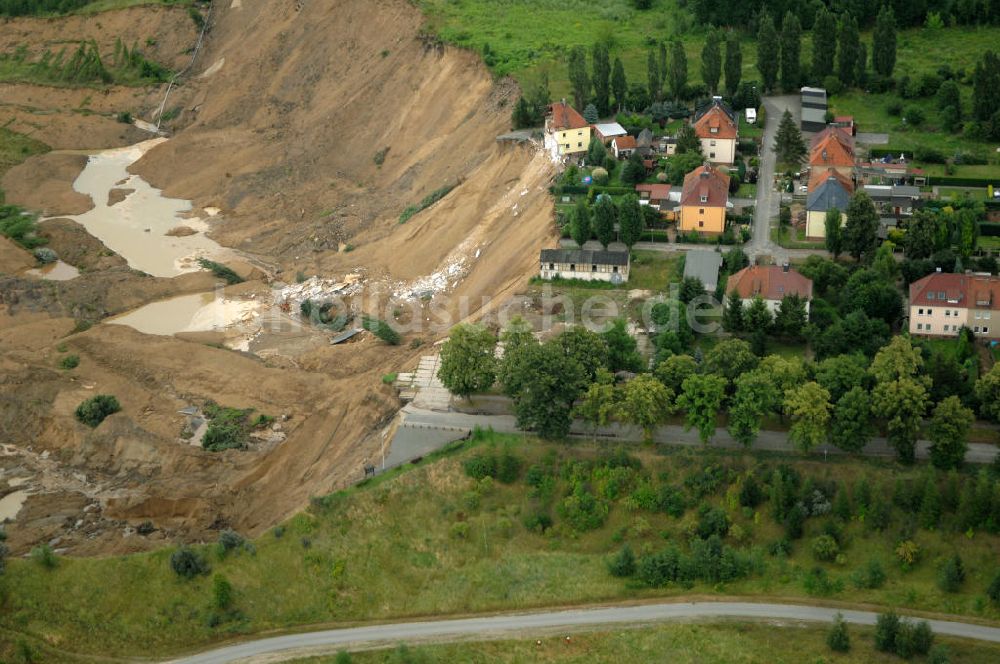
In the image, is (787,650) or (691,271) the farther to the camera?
(691,271)

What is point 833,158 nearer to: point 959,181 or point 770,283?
point 959,181

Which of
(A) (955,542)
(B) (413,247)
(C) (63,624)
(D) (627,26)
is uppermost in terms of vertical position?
(D) (627,26)

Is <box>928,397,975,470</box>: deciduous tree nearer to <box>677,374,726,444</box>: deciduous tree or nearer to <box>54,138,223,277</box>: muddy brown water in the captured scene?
<box>677,374,726,444</box>: deciduous tree

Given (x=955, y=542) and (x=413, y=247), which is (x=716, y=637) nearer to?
(x=955, y=542)

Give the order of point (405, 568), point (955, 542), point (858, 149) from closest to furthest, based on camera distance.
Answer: point (955, 542), point (405, 568), point (858, 149)

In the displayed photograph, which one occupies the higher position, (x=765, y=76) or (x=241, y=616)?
(x=765, y=76)

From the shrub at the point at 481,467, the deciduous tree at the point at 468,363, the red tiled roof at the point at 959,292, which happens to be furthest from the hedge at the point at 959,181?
the shrub at the point at 481,467

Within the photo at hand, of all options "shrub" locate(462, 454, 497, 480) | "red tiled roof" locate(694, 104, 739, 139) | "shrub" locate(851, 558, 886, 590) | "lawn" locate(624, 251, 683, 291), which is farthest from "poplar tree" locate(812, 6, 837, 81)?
"shrub" locate(851, 558, 886, 590)

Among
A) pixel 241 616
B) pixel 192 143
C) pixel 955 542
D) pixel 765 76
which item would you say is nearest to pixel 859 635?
pixel 955 542

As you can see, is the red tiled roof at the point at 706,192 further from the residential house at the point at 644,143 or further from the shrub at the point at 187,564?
the shrub at the point at 187,564
